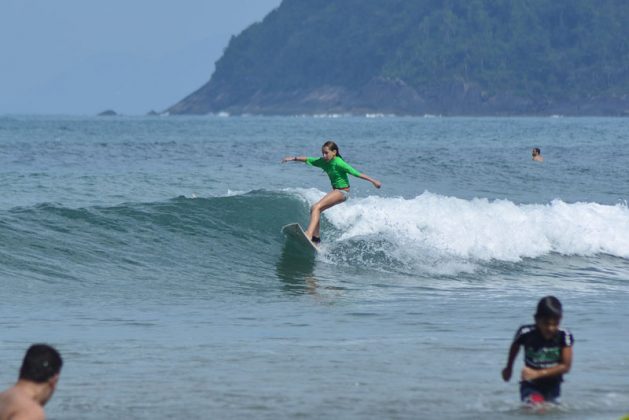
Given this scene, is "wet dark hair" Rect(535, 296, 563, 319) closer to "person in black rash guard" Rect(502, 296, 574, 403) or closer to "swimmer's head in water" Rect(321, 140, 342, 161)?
"person in black rash guard" Rect(502, 296, 574, 403)

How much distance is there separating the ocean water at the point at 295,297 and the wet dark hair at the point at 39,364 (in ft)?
7.45

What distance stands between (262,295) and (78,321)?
308 cm

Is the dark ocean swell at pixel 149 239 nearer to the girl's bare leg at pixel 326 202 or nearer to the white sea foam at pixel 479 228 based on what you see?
the girl's bare leg at pixel 326 202

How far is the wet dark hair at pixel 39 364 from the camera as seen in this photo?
243 inches

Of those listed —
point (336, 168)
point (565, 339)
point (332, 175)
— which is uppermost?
point (336, 168)

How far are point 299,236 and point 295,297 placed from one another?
3548 millimetres

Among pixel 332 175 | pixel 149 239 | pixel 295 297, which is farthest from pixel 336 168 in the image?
pixel 149 239

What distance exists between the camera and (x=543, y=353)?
773 centimetres

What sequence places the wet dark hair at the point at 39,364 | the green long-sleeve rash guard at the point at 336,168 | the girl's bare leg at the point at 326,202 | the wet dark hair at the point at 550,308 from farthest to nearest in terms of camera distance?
the girl's bare leg at the point at 326,202, the green long-sleeve rash guard at the point at 336,168, the wet dark hair at the point at 550,308, the wet dark hair at the point at 39,364

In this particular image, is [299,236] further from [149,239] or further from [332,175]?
[149,239]

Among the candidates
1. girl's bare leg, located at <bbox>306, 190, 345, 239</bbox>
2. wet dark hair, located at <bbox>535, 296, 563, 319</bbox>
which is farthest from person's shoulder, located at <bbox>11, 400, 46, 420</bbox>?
girl's bare leg, located at <bbox>306, 190, 345, 239</bbox>

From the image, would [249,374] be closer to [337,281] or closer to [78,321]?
[78,321]

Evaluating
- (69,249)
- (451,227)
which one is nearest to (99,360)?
(69,249)

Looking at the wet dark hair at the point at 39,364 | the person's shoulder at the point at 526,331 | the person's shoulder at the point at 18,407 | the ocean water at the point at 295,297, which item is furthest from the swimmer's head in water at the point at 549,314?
the person's shoulder at the point at 18,407
